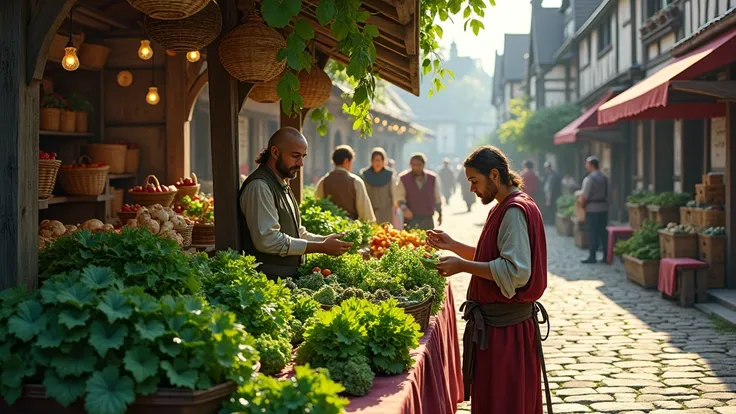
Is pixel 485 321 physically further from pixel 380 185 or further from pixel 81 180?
pixel 380 185

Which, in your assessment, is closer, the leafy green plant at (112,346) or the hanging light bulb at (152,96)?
the leafy green plant at (112,346)

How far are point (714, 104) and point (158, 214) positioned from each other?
8.54 meters

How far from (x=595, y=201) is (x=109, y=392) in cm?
1424

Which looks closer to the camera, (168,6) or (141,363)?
(141,363)

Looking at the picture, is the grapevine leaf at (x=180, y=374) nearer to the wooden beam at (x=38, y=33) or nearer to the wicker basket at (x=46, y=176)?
the wooden beam at (x=38, y=33)

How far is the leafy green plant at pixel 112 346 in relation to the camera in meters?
3.03

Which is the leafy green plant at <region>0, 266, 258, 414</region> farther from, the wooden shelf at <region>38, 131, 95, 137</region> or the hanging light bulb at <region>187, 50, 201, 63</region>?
the hanging light bulb at <region>187, 50, 201, 63</region>

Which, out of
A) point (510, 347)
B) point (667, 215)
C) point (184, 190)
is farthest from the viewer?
point (667, 215)

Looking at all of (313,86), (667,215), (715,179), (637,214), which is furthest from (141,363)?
(637,214)

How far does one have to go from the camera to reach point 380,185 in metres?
12.0

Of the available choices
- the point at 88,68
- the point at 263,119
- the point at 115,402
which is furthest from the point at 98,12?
the point at 263,119

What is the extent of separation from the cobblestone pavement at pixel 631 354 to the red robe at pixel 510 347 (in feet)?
5.27

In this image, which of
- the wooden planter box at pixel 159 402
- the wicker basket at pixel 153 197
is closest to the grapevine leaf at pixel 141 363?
the wooden planter box at pixel 159 402

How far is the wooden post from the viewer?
5805mm
